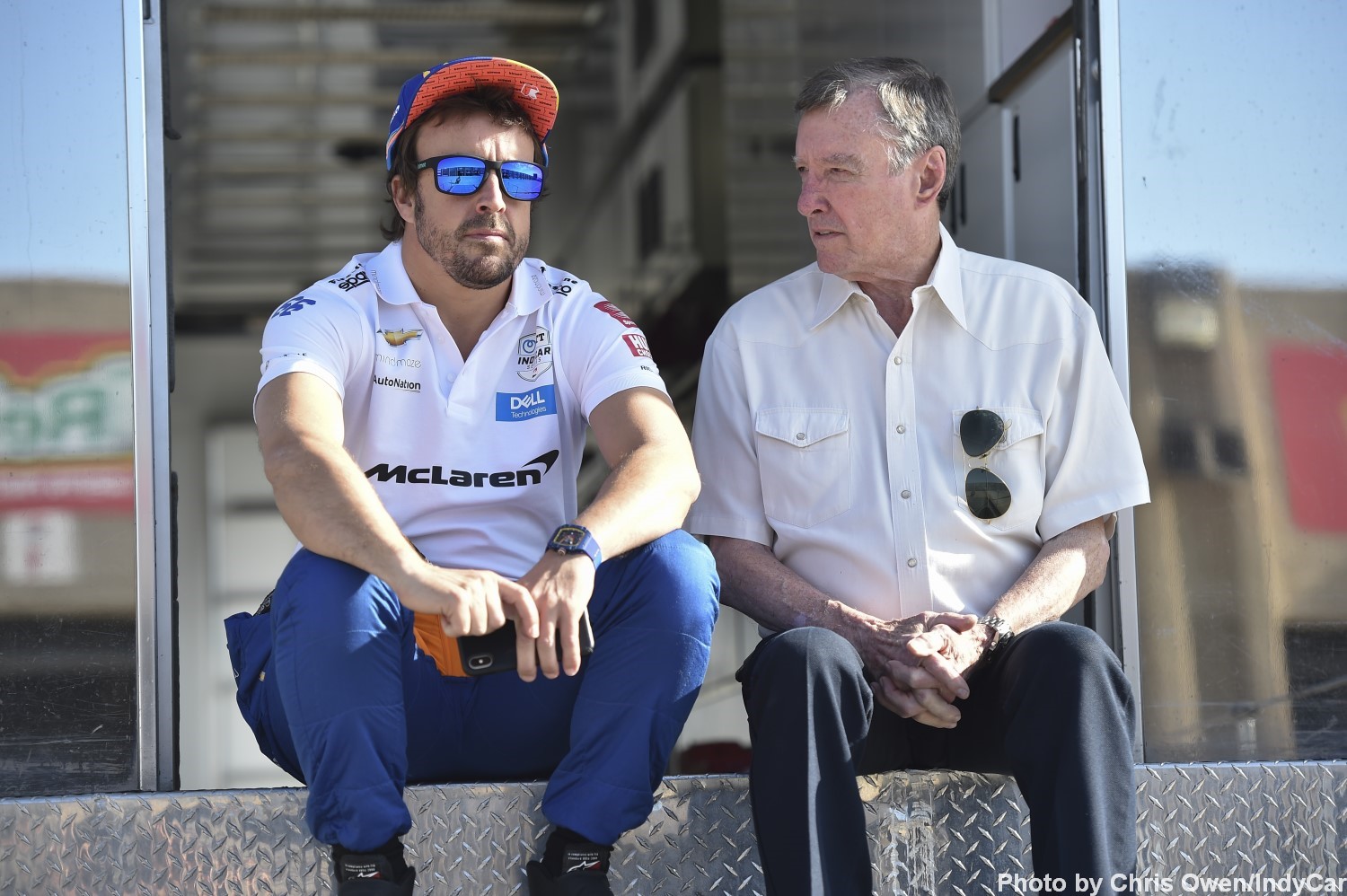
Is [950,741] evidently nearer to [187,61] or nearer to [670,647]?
[670,647]

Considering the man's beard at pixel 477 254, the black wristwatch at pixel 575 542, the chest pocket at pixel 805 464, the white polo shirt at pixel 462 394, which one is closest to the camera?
the black wristwatch at pixel 575 542

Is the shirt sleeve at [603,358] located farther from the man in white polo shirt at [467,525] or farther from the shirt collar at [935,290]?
the shirt collar at [935,290]

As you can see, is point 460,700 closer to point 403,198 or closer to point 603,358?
point 603,358

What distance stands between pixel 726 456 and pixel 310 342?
756mm

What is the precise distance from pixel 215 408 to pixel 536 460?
8081mm

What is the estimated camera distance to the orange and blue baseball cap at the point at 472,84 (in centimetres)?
249

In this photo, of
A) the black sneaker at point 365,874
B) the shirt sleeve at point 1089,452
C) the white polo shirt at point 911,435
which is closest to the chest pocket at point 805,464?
the white polo shirt at point 911,435

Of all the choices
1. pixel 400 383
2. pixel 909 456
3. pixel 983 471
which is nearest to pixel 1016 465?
pixel 983 471

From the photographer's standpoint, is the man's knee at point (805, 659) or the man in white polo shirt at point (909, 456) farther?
the man in white polo shirt at point (909, 456)

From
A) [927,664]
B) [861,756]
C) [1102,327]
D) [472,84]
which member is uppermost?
[472,84]

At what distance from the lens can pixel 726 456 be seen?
2.64 m

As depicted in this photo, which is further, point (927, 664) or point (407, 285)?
point (407, 285)

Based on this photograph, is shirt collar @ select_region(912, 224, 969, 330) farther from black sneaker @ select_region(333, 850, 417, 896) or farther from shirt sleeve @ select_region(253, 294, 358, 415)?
black sneaker @ select_region(333, 850, 417, 896)

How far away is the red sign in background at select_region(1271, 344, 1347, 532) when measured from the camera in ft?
8.78
